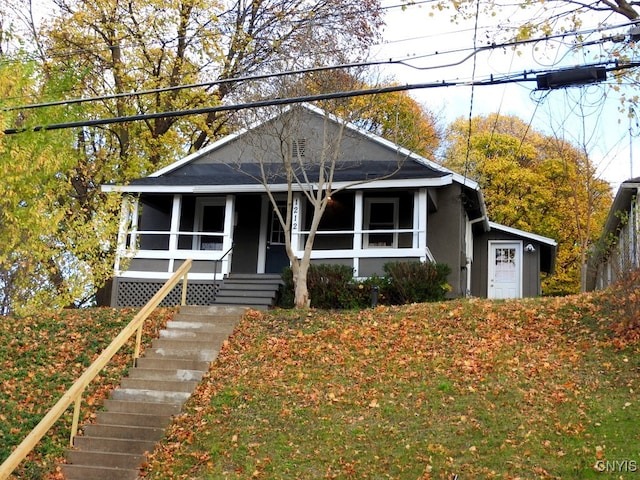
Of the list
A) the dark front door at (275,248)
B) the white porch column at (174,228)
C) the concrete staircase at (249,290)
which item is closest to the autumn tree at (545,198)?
the dark front door at (275,248)

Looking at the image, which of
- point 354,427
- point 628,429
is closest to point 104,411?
point 354,427

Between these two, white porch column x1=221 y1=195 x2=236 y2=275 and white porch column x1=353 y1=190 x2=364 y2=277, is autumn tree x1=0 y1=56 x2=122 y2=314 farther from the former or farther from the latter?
white porch column x1=353 y1=190 x2=364 y2=277

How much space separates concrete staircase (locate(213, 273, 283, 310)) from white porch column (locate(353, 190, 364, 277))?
2.06m

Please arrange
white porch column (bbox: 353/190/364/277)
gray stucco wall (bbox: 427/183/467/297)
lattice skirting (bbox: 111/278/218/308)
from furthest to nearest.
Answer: gray stucco wall (bbox: 427/183/467/297)
lattice skirting (bbox: 111/278/218/308)
white porch column (bbox: 353/190/364/277)

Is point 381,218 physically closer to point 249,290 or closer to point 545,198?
point 249,290

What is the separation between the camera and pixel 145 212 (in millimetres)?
23000

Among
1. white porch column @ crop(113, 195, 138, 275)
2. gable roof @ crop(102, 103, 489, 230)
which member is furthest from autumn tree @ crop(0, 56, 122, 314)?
gable roof @ crop(102, 103, 489, 230)

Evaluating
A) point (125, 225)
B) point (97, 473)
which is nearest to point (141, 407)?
point (97, 473)

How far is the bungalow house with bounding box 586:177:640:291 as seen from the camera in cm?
1263

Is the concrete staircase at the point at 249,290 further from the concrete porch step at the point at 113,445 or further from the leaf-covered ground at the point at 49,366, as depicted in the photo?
the concrete porch step at the point at 113,445

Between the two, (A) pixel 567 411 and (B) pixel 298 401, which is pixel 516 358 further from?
(B) pixel 298 401

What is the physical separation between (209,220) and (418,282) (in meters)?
7.70

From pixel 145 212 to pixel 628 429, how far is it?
17.4 metres

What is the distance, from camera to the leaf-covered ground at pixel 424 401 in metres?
8.55
